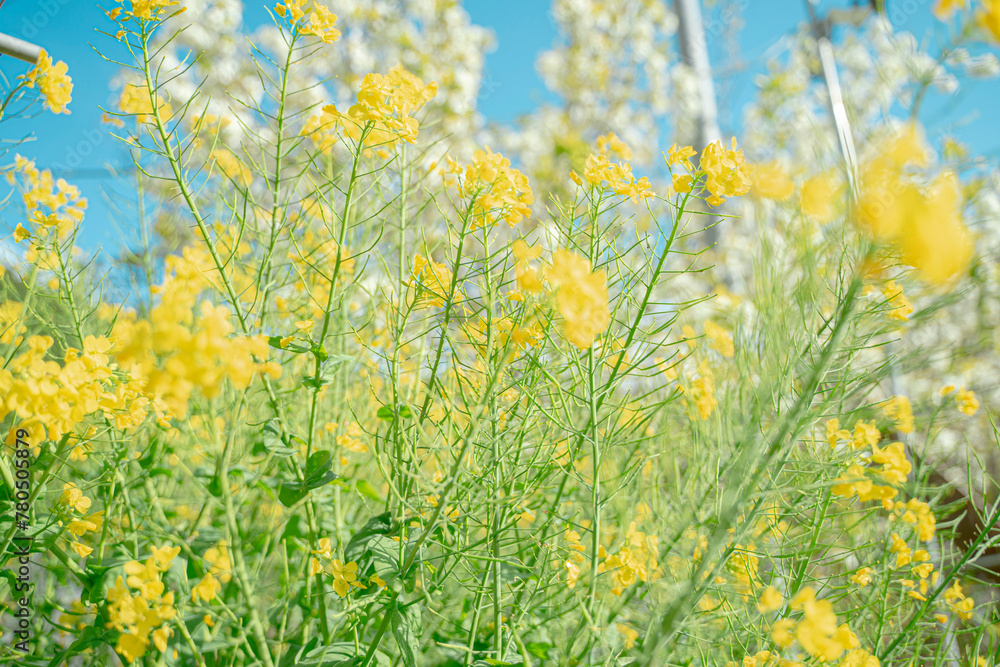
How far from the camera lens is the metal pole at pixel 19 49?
809 millimetres

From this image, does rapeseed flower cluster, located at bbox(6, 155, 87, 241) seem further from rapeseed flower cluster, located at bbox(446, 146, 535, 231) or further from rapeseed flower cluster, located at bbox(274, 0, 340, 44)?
rapeseed flower cluster, located at bbox(446, 146, 535, 231)

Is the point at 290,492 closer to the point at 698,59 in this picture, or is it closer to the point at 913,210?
the point at 913,210

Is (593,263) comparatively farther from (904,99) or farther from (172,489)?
(172,489)

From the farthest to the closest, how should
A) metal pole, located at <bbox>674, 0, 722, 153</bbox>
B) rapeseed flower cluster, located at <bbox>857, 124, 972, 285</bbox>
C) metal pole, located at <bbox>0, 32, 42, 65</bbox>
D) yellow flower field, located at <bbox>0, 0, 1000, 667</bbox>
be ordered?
1. metal pole, located at <bbox>674, 0, 722, 153</bbox>
2. metal pole, located at <bbox>0, 32, 42, 65</bbox>
3. yellow flower field, located at <bbox>0, 0, 1000, 667</bbox>
4. rapeseed flower cluster, located at <bbox>857, 124, 972, 285</bbox>

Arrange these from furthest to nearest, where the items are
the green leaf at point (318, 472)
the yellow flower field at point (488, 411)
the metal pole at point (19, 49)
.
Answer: the metal pole at point (19, 49) < the green leaf at point (318, 472) < the yellow flower field at point (488, 411)

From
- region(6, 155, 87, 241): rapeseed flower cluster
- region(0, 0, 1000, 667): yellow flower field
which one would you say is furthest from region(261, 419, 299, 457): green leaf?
region(6, 155, 87, 241): rapeseed flower cluster

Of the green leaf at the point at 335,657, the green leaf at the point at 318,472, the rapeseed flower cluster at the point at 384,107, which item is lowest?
the green leaf at the point at 335,657

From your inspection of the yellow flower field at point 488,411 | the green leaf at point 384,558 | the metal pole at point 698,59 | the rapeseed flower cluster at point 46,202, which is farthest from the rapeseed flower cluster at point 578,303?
the metal pole at point 698,59

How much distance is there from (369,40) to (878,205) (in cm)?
478

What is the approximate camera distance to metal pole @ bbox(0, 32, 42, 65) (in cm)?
81

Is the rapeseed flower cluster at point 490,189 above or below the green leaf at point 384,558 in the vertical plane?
above

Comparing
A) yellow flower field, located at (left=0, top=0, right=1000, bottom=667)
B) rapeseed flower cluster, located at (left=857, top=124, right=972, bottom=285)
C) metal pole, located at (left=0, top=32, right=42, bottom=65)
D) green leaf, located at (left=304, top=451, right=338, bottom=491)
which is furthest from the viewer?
metal pole, located at (left=0, top=32, right=42, bottom=65)

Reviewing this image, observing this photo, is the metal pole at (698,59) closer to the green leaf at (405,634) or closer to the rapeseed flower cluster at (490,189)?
the rapeseed flower cluster at (490,189)

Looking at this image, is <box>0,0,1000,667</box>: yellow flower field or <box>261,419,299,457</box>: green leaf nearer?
<box>0,0,1000,667</box>: yellow flower field
